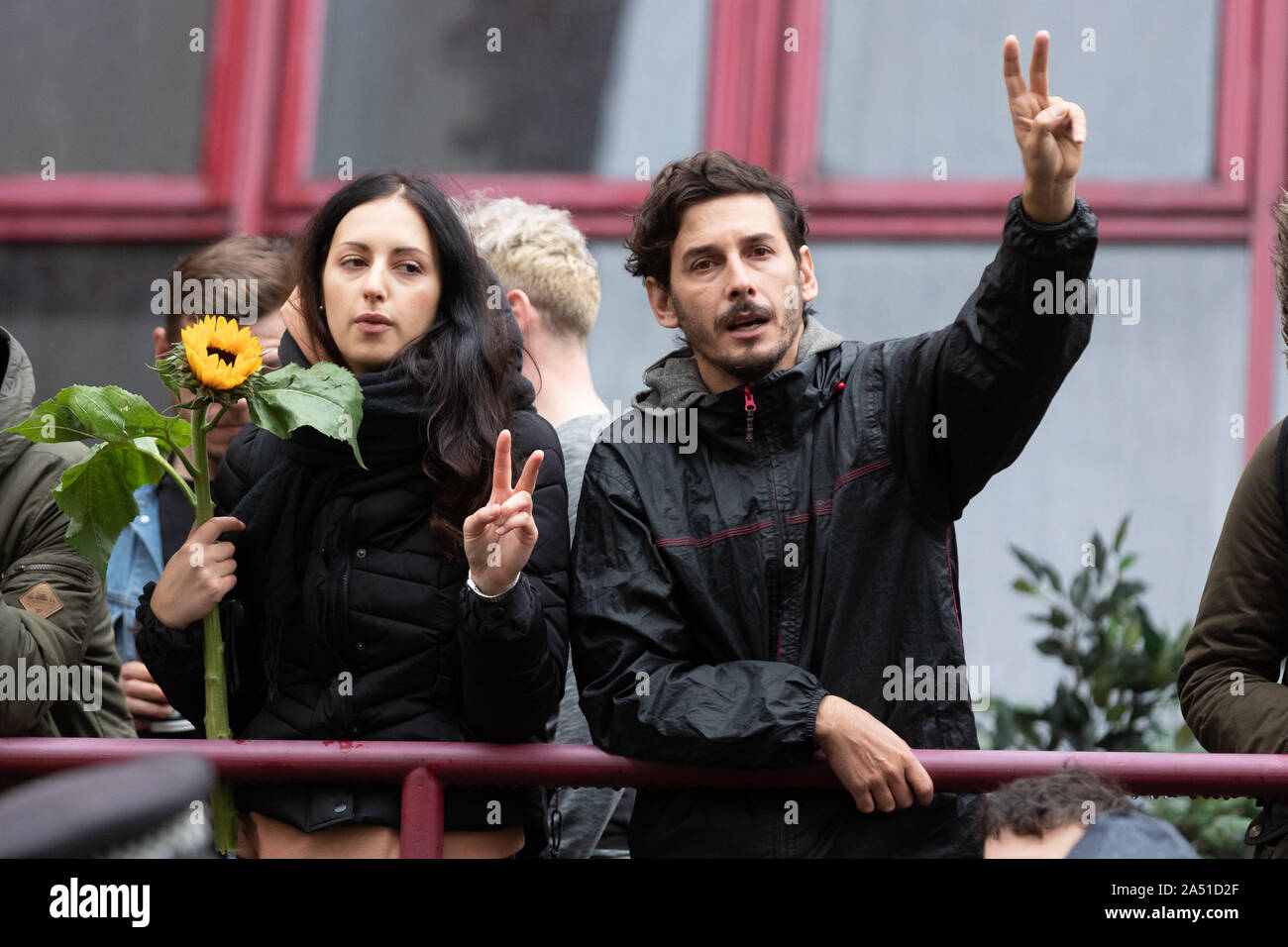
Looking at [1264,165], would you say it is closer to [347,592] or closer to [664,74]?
[664,74]

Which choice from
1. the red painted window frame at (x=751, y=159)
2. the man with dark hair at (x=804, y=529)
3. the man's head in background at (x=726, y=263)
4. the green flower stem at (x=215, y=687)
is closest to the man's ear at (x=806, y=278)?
the man's head in background at (x=726, y=263)

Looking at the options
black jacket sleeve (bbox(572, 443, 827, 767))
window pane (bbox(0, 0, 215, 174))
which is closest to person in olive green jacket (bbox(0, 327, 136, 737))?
black jacket sleeve (bbox(572, 443, 827, 767))

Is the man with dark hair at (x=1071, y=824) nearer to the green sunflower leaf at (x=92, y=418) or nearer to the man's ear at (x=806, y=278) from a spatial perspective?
the man's ear at (x=806, y=278)

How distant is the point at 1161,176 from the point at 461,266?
3.71 m

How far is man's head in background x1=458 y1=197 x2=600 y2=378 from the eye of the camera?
4258 millimetres

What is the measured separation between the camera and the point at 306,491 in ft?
11.1

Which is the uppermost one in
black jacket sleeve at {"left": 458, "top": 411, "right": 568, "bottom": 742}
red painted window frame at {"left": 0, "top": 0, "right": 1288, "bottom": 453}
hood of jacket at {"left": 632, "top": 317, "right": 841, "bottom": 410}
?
red painted window frame at {"left": 0, "top": 0, "right": 1288, "bottom": 453}

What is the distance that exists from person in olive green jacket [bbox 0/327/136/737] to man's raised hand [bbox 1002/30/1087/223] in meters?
1.98

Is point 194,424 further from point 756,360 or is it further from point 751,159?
point 751,159

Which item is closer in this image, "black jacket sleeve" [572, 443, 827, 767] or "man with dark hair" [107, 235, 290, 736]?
"black jacket sleeve" [572, 443, 827, 767]

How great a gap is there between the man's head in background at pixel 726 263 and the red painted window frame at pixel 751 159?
2899 mm

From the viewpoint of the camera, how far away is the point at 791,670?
3.04 meters

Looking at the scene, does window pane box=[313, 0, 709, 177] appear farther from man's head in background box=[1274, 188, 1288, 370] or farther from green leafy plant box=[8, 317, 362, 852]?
green leafy plant box=[8, 317, 362, 852]
